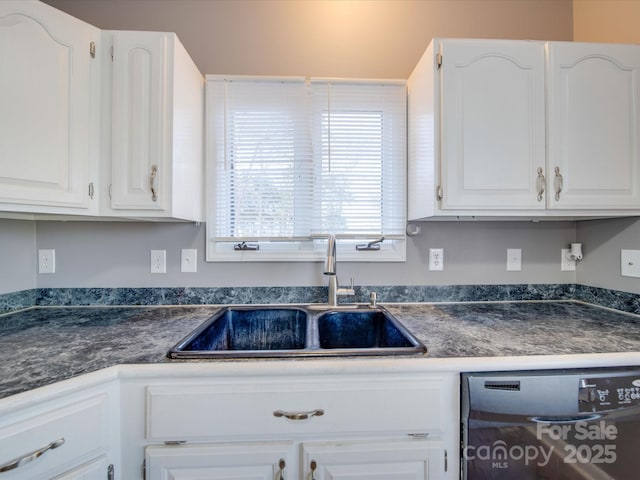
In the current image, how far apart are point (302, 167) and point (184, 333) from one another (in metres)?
0.98

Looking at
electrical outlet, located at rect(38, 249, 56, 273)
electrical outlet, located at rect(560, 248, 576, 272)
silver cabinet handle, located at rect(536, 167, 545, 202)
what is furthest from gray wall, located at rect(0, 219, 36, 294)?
electrical outlet, located at rect(560, 248, 576, 272)

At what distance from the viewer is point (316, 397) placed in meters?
0.83

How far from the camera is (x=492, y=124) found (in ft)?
3.94

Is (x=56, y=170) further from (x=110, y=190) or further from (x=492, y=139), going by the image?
(x=492, y=139)

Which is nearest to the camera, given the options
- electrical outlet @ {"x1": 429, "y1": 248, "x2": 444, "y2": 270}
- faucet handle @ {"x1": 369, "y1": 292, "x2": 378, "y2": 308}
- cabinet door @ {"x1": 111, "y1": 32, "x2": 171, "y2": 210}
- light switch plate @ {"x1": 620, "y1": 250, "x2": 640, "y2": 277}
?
cabinet door @ {"x1": 111, "y1": 32, "x2": 171, "y2": 210}

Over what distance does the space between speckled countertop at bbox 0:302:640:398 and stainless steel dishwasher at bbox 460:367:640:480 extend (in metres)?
0.08

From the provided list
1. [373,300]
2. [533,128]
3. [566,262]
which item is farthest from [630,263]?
[373,300]

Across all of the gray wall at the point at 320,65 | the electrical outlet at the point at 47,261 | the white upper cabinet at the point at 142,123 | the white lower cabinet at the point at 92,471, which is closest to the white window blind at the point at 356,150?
the gray wall at the point at 320,65

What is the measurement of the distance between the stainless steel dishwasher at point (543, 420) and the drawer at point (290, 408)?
5.0 inches

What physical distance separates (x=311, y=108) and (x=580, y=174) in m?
1.30

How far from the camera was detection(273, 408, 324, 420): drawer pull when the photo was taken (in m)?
0.83

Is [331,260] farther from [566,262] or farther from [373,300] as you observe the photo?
[566,262]

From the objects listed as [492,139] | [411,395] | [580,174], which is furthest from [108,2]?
[580,174]

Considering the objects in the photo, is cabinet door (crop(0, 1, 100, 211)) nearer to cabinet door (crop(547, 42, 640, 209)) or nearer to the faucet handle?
the faucet handle
